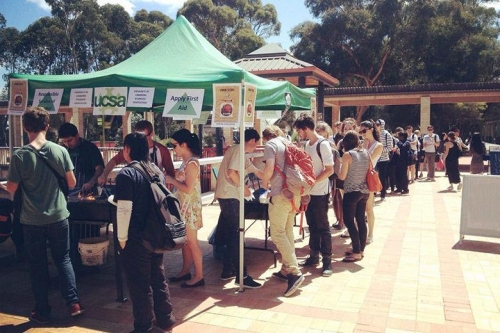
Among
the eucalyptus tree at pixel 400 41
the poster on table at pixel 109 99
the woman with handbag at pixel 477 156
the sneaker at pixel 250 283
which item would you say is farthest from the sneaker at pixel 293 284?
the eucalyptus tree at pixel 400 41

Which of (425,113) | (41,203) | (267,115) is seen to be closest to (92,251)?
(41,203)

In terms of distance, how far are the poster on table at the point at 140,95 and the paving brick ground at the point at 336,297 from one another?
1989 millimetres

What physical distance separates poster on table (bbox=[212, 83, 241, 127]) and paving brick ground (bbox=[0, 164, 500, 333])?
177cm

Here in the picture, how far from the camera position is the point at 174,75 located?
4.89 m

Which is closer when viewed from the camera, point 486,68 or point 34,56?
point 486,68

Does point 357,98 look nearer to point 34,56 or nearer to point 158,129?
point 158,129

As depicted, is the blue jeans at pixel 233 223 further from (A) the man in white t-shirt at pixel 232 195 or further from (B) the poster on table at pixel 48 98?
(B) the poster on table at pixel 48 98

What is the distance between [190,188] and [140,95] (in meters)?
1.17

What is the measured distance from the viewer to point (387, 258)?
232 inches

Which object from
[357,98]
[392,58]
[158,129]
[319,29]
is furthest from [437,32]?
[158,129]

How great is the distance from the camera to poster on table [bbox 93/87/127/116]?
4.68m

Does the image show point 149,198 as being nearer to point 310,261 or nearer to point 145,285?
point 145,285

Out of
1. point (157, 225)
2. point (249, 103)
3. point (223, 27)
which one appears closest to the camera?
point (157, 225)

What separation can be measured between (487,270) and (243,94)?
3656 mm
